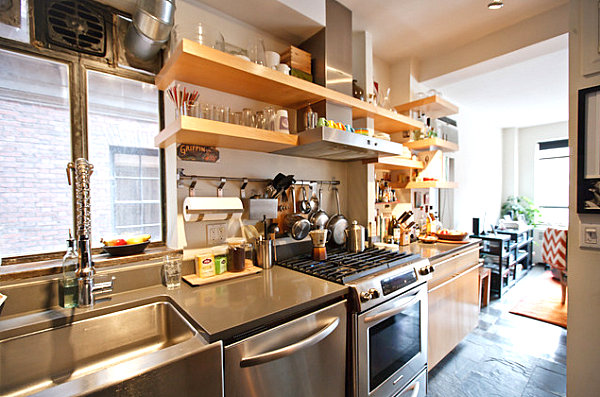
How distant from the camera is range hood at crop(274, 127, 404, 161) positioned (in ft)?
4.96

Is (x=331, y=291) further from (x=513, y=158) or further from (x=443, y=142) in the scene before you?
(x=513, y=158)

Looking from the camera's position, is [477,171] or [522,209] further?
[522,209]

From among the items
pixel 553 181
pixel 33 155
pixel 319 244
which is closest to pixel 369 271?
pixel 319 244

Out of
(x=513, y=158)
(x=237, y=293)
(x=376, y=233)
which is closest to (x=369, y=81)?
(x=376, y=233)

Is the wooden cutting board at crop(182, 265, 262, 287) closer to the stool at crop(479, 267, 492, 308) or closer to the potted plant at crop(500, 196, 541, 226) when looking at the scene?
the stool at crop(479, 267, 492, 308)

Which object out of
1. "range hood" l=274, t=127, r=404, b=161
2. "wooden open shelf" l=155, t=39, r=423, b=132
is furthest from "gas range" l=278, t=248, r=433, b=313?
"wooden open shelf" l=155, t=39, r=423, b=132

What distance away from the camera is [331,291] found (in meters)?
1.28

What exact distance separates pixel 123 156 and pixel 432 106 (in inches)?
103

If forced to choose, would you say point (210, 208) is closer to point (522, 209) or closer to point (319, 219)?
point (319, 219)

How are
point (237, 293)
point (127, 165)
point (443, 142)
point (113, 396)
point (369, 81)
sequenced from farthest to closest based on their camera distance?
point (443, 142), point (369, 81), point (127, 165), point (237, 293), point (113, 396)

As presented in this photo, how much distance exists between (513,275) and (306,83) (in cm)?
441

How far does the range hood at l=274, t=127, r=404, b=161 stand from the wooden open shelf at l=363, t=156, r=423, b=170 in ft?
1.02

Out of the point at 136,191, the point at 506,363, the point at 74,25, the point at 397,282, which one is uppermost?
the point at 74,25

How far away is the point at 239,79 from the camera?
5.01ft
